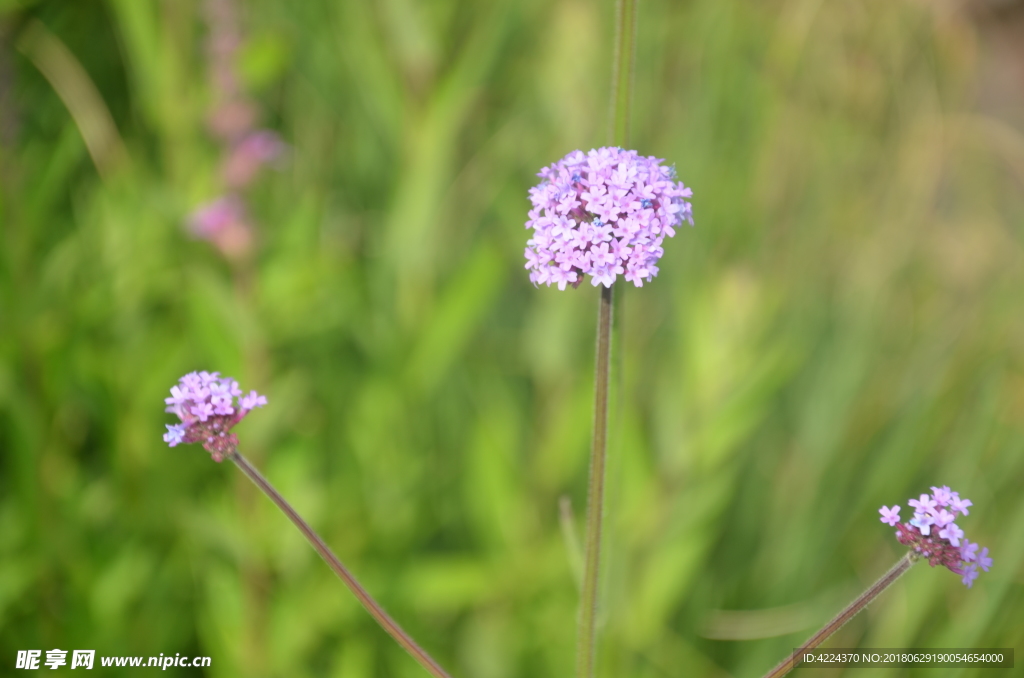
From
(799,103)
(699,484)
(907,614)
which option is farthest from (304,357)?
(799,103)

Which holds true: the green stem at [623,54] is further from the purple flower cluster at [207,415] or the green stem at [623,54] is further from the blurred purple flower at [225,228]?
the blurred purple flower at [225,228]

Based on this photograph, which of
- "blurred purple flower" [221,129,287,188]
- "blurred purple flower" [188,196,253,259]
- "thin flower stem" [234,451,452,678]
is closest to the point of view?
"thin flower stem" [234,451,452,678]

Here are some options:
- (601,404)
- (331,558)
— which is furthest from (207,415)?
(601,404)

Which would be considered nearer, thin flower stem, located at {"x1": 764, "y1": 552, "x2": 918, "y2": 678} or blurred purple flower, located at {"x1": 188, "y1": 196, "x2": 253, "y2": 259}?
thin flower stem, located at {"x1": 764, "y1": 552, "x2": 918, "y2": 678}

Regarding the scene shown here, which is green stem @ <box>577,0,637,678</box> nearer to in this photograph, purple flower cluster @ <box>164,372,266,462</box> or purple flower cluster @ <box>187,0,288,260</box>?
purple flower cluster @ <box>164,372,266,462</box>

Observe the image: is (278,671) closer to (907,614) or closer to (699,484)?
(699,484)

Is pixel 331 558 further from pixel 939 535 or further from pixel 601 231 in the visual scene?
pixel 939 535

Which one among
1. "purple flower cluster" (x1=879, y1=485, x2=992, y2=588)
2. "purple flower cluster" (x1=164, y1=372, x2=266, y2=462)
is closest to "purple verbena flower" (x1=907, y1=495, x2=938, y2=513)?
"purple flower cluster" (x1=879, y1=485, x2=992, y2=588)
